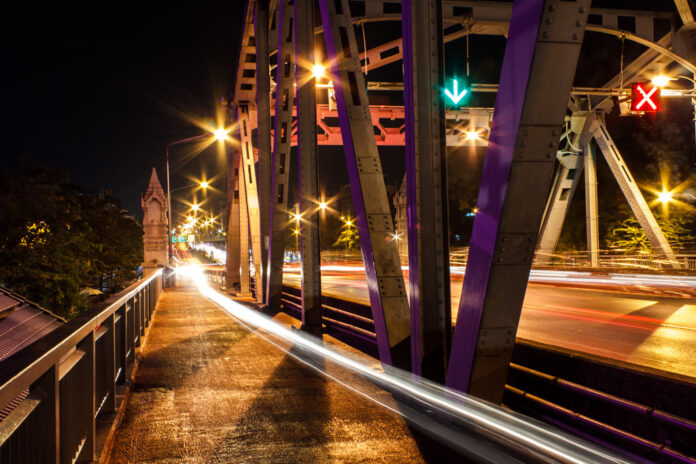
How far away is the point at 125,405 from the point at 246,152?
1542 cm

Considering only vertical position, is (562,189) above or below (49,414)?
above

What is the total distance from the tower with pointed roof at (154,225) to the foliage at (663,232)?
101 feet

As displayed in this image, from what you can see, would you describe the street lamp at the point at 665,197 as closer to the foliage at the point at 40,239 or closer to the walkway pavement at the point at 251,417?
the walkway pavement at the point at 251,417

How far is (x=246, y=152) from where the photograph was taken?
20078 mm

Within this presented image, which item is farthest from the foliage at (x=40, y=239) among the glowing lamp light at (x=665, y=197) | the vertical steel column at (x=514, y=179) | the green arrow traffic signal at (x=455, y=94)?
the glowing lamp light at (x=665, y=197)

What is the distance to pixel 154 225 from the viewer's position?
34719 mm

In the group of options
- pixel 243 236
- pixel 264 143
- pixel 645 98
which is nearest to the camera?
pixel 645 98

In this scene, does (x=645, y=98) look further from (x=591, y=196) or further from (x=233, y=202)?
(x=233, y=202)

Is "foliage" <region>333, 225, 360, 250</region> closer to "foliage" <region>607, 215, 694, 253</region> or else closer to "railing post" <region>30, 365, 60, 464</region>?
"foliage" <region>607, 215, 694, 253</region>

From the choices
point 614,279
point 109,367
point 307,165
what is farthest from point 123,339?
point 614,279

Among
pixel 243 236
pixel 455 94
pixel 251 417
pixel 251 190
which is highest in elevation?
pixel 455 94

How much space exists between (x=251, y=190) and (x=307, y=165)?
8635 millimetres

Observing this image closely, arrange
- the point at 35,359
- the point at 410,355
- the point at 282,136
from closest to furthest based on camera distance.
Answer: the point at 35,359
the point at 410,355
the point at 282,136

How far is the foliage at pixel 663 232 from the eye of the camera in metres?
34.5
